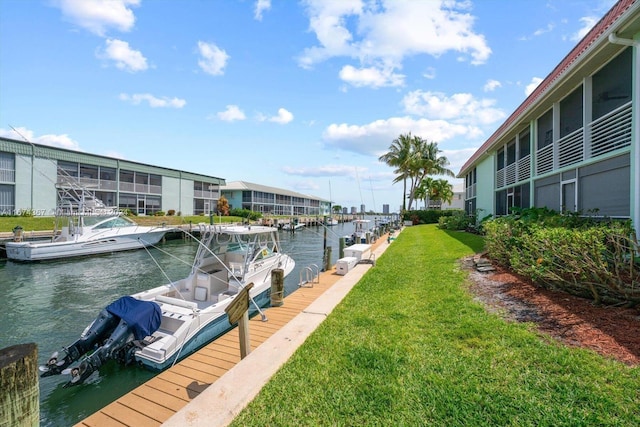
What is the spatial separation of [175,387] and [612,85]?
1210 cm

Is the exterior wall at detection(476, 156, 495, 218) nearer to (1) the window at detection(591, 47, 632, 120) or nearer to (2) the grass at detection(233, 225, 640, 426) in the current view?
(1) the window at detection(591, 47, 632, 120)

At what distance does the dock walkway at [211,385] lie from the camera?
383cm

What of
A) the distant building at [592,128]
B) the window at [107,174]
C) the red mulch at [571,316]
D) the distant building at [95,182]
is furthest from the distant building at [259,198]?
the red mulch at [571,316]

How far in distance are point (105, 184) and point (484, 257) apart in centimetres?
3771

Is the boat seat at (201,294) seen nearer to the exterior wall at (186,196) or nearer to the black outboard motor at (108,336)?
the black outboard motor at (108,336)

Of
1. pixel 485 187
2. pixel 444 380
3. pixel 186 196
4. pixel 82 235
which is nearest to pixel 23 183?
pixel 82 235

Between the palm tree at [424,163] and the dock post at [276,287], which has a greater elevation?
the palm tree at [424,163]

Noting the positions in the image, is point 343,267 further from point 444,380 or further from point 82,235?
point 82,235

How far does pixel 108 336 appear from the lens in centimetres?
640

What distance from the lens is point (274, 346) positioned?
5.49 m

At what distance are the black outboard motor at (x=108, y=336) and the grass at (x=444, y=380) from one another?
3.37 metres

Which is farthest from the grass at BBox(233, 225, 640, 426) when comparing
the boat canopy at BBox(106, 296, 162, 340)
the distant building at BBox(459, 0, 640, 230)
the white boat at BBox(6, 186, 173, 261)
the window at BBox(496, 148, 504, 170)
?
the white boat at BBox(6, 186, 173, 261)

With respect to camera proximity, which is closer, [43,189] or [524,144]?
[524,144]

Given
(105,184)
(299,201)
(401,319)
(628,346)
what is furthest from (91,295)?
(299,201)
